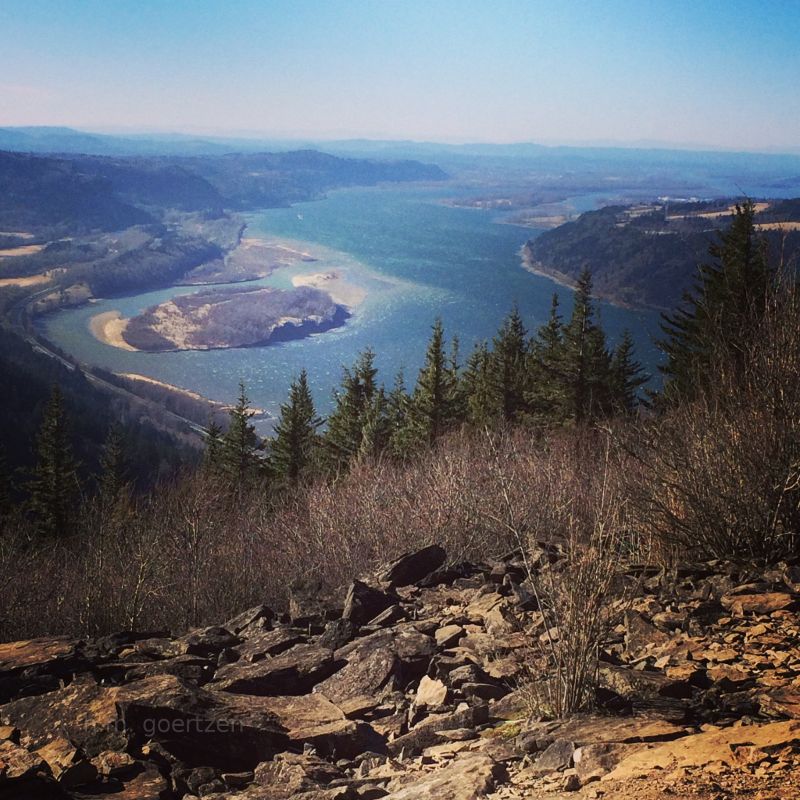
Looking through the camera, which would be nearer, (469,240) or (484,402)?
(484,402)

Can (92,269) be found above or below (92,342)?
above

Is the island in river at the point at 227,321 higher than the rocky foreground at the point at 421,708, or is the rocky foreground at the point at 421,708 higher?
the rocky foreground at the point at 421,708

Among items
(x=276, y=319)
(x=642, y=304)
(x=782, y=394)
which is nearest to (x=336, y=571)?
(x=782, y=394)

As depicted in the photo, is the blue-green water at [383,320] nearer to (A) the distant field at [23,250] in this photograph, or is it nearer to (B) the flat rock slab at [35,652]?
(A) the distant field at [23,250]

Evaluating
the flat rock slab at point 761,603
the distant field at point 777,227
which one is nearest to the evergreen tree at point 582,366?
the distant field at point 777,227

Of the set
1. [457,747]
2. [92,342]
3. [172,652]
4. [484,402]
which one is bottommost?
[92,342]

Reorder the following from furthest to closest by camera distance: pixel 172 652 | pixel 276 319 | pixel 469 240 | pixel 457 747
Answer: pixel 469 240 → pixel 276 319 → pixel 172 652 → pixel 457 747

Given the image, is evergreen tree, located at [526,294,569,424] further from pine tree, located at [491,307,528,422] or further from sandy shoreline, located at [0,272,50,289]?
sandy shoreline, located at [0,272,50,289]

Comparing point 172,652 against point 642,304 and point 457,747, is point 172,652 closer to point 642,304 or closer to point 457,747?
point 457,747
